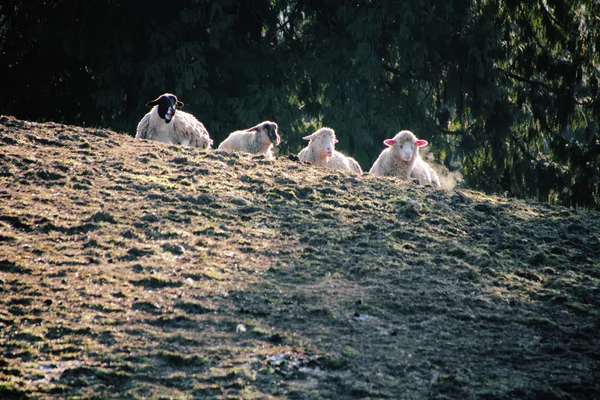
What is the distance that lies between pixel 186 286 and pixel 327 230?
179cm

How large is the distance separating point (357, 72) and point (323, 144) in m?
7.70

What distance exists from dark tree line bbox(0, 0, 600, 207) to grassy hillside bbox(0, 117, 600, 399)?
37.1ft

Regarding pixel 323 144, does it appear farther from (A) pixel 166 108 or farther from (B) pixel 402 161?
(A) pixel 166 108

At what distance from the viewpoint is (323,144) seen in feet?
44.5

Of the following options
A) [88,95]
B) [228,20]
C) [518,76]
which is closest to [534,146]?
[518,76]

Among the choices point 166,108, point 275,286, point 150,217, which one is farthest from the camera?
point 166,108

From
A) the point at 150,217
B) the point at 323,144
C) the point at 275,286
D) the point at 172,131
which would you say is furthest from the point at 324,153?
the point at 275,286

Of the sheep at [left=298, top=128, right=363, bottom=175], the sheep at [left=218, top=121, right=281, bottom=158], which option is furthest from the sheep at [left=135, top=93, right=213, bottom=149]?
the sheep at [left=298, top=128, right=363, bottom=175]

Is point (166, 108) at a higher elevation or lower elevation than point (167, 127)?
higher

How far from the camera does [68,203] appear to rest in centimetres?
716

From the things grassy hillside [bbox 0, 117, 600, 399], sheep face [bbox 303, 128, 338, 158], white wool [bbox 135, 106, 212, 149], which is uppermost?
sheep face [bbox 303, 128, 338, 158]

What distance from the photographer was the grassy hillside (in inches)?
186

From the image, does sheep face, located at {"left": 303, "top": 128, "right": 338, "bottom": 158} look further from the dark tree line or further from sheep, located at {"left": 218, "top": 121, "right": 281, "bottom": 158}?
the dark tree line

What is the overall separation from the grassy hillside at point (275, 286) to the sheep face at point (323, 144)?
15.2 feet
